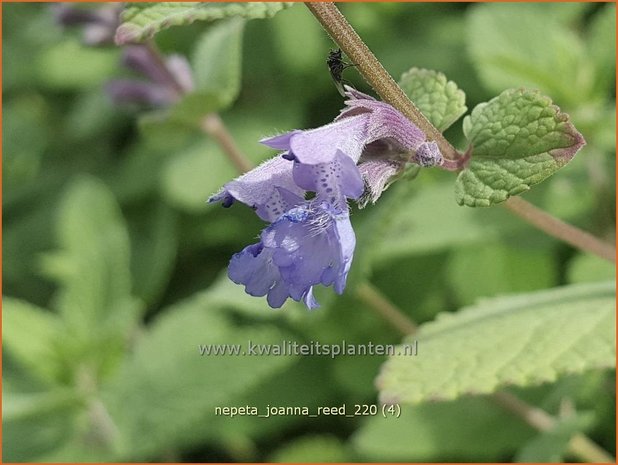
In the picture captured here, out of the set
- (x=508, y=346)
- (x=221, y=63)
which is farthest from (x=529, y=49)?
(x=508, y=346)

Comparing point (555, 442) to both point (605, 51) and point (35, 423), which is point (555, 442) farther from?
point (35, 423)

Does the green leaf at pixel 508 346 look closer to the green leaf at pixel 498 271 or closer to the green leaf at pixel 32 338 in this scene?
the green leaf at pixel 498 271

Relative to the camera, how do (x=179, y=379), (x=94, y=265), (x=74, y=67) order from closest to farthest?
(x=179, y=379) → (x=94, y=265) → (x=74, y=67)

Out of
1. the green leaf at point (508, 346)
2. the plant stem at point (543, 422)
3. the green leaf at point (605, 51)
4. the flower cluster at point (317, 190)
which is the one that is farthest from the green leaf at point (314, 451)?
the flower cluster at point (317, 190)

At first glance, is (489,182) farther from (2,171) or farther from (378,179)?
(2,171)

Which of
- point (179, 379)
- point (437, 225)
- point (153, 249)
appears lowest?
point (153, 249)


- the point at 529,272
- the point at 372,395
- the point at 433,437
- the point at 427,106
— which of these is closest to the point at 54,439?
the point at 372,395
